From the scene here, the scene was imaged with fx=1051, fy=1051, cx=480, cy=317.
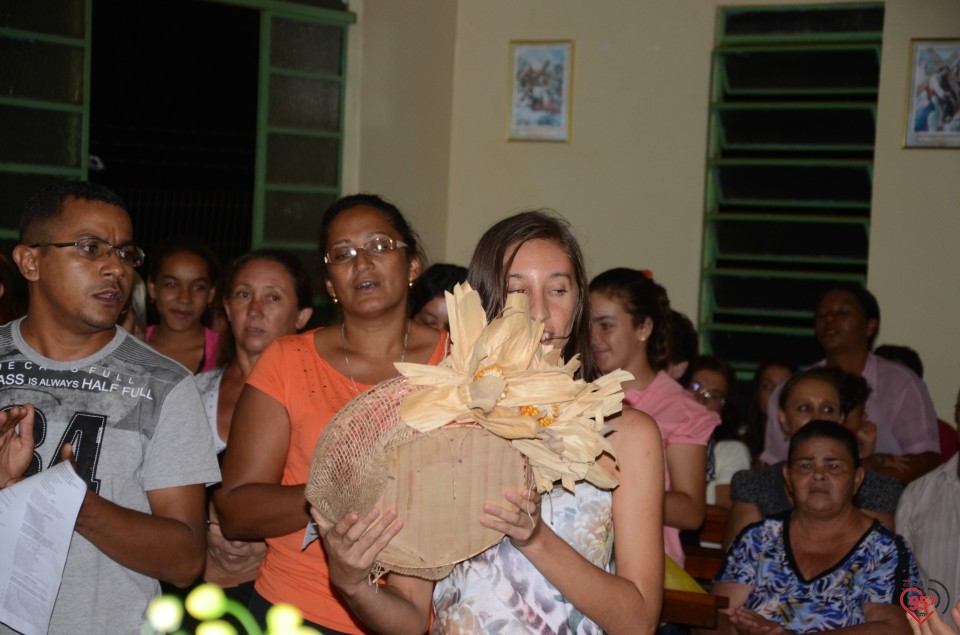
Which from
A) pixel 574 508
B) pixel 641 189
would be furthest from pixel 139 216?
pixel 574 508

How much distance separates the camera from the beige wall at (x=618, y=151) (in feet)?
22.0

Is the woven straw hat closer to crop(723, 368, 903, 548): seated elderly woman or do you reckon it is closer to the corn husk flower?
the corn husk flower

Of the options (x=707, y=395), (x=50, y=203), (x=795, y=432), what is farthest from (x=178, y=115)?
(x=50, y=203)

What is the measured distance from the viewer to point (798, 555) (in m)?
→ 3.81

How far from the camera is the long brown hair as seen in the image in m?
2.12

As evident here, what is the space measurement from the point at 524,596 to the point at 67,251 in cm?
126

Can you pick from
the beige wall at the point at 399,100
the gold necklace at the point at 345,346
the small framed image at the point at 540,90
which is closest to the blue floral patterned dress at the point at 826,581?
the gold necklace at the point at 345,346

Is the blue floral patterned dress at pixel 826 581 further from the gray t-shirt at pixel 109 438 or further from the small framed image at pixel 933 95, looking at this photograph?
the small framed image at pixel 933 95

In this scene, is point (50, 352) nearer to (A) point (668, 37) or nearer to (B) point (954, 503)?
(B) point (954, 503)

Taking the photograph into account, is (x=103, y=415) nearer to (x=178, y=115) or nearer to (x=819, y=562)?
(x=819, y=562)

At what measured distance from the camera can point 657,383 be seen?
387cm

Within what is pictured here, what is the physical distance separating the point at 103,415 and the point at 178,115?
6070mm

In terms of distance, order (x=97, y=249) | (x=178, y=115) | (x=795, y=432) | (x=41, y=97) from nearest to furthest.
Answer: (x=97, y=249)
(x=795, y=432)
(x=41, y=97)
(x=178, y=115)

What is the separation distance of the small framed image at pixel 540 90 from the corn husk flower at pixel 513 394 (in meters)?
5.98
